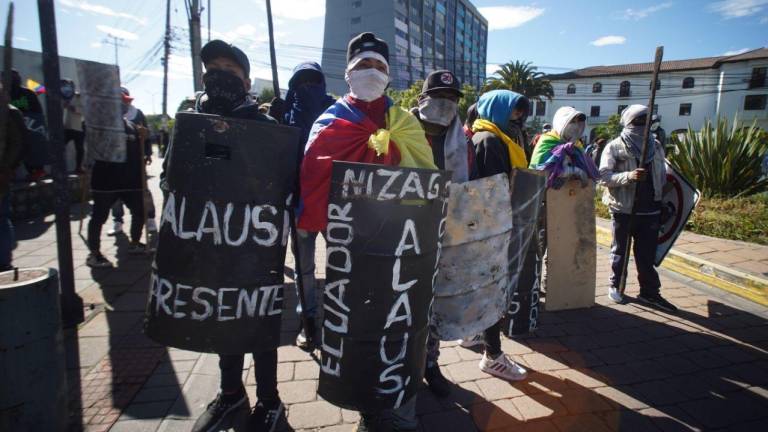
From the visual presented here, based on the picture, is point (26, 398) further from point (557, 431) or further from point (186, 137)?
→ point (557, 431)

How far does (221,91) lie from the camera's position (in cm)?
198

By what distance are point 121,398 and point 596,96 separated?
235ft

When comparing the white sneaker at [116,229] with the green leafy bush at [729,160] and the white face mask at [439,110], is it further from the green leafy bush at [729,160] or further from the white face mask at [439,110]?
the green leafy bush at [729,160]

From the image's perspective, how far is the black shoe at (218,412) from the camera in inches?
83.6

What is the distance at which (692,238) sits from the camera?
624 centimetres

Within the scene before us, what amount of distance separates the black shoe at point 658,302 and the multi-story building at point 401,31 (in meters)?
62.9

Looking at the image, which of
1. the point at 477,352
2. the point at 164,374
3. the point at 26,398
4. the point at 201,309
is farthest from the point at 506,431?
the point at 26,398

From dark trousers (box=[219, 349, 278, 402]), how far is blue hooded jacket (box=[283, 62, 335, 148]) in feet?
5.62

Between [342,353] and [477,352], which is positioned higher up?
[342,353]

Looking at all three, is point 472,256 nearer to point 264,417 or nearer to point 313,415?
point 313,415

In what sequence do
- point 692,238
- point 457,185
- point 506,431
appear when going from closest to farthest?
point 457,185 → point 506,431 → point 692,238

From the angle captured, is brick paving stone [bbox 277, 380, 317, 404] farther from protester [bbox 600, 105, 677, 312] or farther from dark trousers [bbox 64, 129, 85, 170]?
dark trousers [bbox 64, 129, 85, 170]

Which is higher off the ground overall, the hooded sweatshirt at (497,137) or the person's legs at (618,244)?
the hooded sweatshirt at (497,137)

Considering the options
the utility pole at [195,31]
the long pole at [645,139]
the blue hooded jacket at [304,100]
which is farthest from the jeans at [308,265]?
the utility pole at [195,31]
